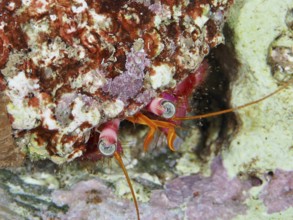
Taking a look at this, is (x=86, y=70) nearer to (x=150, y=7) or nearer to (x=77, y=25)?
(x=77, y=25)

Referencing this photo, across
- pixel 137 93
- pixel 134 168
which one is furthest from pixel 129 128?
pixel 137 93

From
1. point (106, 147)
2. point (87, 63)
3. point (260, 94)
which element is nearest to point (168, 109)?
point (106, 147)

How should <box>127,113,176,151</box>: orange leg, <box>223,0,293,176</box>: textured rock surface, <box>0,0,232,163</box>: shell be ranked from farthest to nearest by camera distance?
<box>223,0,293,176</box>: textured rock surface < <box>127,113,176,151</box>: orange leg < <box>0,0,232,163</box>: shell

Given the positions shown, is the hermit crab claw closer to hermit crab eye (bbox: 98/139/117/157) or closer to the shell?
the shell

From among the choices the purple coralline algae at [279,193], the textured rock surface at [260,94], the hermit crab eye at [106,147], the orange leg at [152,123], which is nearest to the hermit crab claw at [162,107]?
the orange leg at [152,123]

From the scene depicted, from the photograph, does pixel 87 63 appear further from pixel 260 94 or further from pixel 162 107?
pixel 260 94

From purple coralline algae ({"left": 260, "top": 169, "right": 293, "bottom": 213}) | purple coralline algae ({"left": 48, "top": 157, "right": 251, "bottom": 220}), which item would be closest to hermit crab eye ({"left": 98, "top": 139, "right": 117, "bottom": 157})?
purple coralline algae ({"left": 48, "top": 157, "right": 251, "bottom": 220})

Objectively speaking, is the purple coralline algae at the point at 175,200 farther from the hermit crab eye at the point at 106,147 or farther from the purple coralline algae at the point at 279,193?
the hermit crab eye at the point at 106,147

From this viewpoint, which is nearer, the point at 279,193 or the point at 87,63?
the point at 87,63
